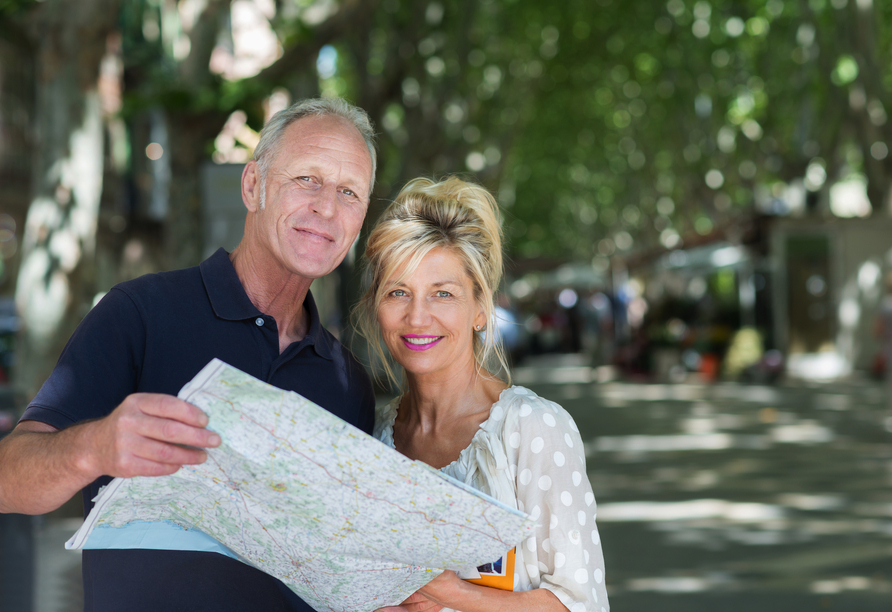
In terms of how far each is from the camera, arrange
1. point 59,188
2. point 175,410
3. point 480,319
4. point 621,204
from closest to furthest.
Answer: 1. point 175,410
2. point 480,319
3. point 59,188
4. point 621,204

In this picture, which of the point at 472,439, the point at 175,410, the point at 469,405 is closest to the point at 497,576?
the point at 472,439

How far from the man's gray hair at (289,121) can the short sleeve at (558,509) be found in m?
0.75

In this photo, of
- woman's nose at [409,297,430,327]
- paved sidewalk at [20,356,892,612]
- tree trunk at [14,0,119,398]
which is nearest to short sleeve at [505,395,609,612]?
woman's nose at [409,297,430,327]

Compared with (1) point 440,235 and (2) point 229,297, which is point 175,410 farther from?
(1) point 440,235

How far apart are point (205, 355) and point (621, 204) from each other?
4425 cm

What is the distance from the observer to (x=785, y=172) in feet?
74.6

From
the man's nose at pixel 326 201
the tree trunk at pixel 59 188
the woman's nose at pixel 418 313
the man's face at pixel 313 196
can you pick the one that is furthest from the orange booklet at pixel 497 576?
the tree trunk at pixel 59 188

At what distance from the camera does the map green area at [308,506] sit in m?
1.54

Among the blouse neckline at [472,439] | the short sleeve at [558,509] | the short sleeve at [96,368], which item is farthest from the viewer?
the blouse neckline at [472,439]

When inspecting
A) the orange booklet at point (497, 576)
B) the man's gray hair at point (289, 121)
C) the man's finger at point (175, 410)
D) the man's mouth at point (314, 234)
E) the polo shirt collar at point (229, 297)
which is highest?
the man's gray hair at point (289, 121)

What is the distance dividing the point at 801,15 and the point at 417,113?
8.69m

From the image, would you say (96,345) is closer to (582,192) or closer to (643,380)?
(643,380)

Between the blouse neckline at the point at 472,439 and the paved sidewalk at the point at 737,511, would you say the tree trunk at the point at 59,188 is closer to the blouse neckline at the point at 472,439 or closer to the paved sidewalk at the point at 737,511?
the paved sidewalk at the point at 737,511

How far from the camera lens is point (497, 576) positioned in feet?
6.91
